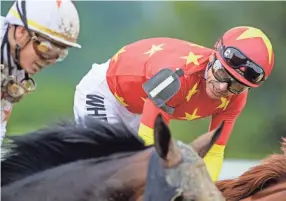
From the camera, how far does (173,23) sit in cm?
541

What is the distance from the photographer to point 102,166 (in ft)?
5.51

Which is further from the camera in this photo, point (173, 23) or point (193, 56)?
point (173, 23)

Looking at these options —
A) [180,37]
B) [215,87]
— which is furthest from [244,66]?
[180,37]

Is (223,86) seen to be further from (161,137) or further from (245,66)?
(161,137)

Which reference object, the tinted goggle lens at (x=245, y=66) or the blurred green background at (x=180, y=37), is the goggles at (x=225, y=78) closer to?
the tinted goggle lens at (x=245, y=66)

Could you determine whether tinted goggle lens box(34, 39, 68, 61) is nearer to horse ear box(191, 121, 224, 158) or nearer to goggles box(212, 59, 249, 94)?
horse ear box(191, 121, 224, 158)

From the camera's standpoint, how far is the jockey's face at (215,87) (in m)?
2.52

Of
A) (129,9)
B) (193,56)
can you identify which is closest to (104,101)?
(193,56)

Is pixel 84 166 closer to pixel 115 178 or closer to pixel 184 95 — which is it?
pixel 115 178

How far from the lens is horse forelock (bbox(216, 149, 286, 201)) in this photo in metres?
2.35

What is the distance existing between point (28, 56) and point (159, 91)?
587 mm

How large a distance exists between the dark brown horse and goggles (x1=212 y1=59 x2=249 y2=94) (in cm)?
78

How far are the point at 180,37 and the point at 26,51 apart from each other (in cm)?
355

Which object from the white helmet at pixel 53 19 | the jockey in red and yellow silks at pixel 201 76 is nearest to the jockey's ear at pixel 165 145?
the white helmet at pixel 53 19
